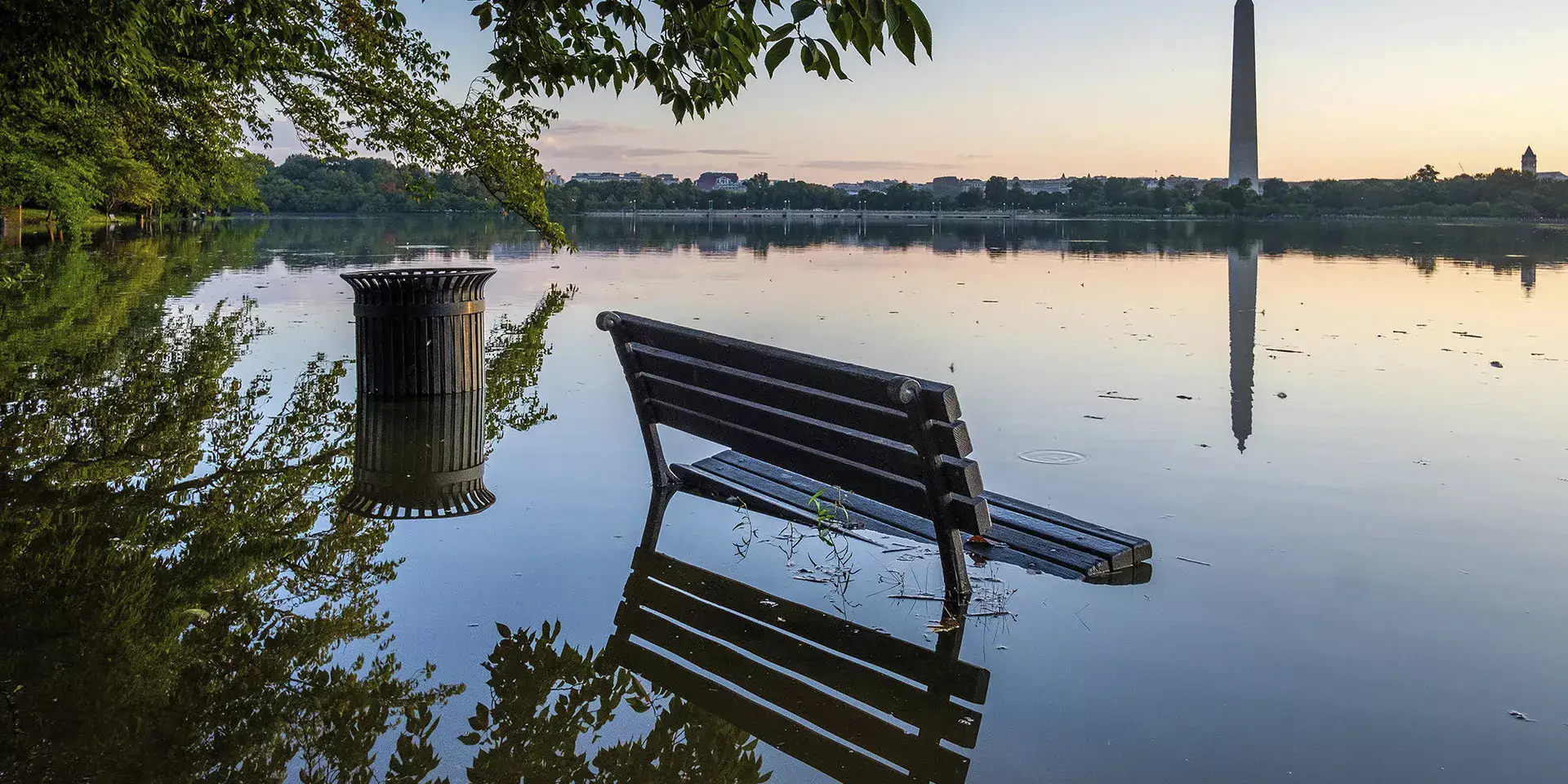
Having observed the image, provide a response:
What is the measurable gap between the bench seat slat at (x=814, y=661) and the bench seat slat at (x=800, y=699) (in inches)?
3.0

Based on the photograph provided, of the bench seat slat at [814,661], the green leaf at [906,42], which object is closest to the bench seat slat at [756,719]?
the bench seat slat at [814,661]

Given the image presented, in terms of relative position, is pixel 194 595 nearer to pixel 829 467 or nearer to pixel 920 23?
pixel 829 467

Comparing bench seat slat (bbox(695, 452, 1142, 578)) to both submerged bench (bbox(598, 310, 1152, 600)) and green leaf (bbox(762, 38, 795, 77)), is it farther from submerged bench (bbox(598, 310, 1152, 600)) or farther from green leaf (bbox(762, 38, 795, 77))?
green leaf (bbox(762, 38, 795, 77))

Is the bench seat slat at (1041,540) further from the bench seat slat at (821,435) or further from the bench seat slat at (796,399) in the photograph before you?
the bench seat slat at (821,435)

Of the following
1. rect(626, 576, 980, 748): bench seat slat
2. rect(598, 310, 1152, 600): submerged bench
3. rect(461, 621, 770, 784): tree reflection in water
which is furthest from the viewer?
rect(598, 310, 1152, 600): submerged bench

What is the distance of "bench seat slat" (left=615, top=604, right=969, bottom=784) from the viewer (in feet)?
11.3

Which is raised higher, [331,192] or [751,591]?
[331,192]

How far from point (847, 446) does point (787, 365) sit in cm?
42

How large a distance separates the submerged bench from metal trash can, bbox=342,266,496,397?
3253 mm

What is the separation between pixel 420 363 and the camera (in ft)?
29.9

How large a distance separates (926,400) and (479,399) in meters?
5.82

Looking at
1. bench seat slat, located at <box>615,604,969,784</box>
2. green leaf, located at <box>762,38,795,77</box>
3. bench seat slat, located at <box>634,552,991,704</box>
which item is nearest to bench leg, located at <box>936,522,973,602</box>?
bench seat slat, located at <box>634,552,991,704</box>

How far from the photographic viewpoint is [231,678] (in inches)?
152

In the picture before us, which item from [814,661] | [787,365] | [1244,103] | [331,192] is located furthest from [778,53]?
[331,192]
